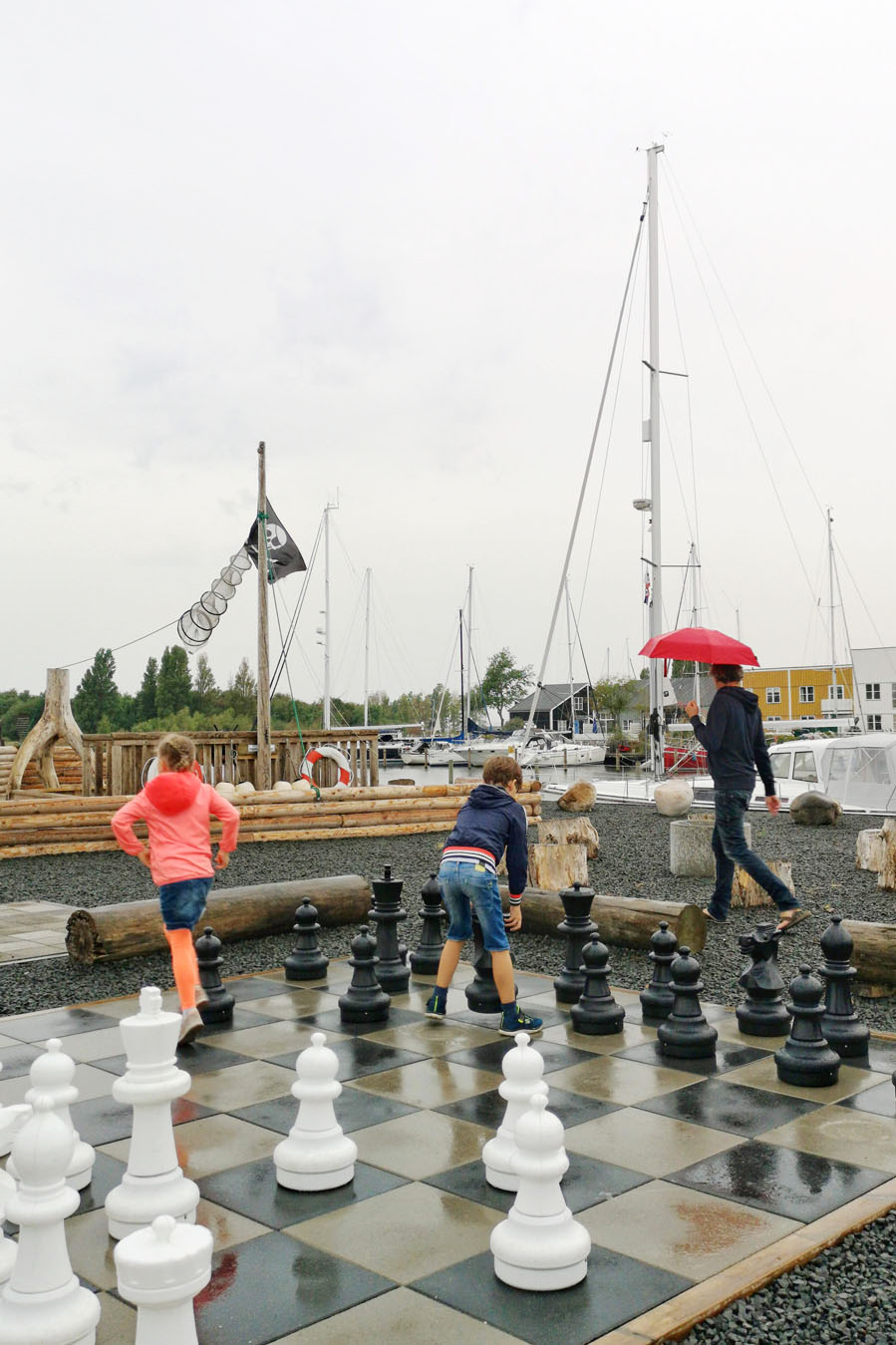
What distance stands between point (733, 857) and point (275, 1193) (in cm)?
487

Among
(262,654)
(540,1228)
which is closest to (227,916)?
(540,1228)

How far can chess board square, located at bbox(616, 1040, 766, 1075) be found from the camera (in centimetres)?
478

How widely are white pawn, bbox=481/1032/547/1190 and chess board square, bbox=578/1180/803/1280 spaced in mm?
285

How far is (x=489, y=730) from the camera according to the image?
70.8 metres

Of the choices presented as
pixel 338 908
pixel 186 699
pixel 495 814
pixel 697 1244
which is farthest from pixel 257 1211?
pixel 186 699

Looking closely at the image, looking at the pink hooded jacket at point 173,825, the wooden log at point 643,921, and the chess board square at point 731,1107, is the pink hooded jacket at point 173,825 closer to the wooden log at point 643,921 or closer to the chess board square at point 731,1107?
the chess board square at point 731,1107

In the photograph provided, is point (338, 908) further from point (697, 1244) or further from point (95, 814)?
point (95, 814)

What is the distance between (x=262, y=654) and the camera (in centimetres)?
1856

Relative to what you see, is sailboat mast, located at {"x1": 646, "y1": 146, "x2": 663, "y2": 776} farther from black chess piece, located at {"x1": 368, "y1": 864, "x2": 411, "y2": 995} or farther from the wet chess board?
the wet chess board

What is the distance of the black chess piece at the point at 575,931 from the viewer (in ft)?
19.7

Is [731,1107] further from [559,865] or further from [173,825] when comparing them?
[559,865]

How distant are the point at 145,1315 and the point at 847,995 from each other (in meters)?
3.68

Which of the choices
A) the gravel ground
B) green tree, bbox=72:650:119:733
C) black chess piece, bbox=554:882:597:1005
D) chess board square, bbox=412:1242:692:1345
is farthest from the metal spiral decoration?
green tree, bbox=72:650:119:733

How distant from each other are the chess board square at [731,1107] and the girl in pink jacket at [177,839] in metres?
2.35
